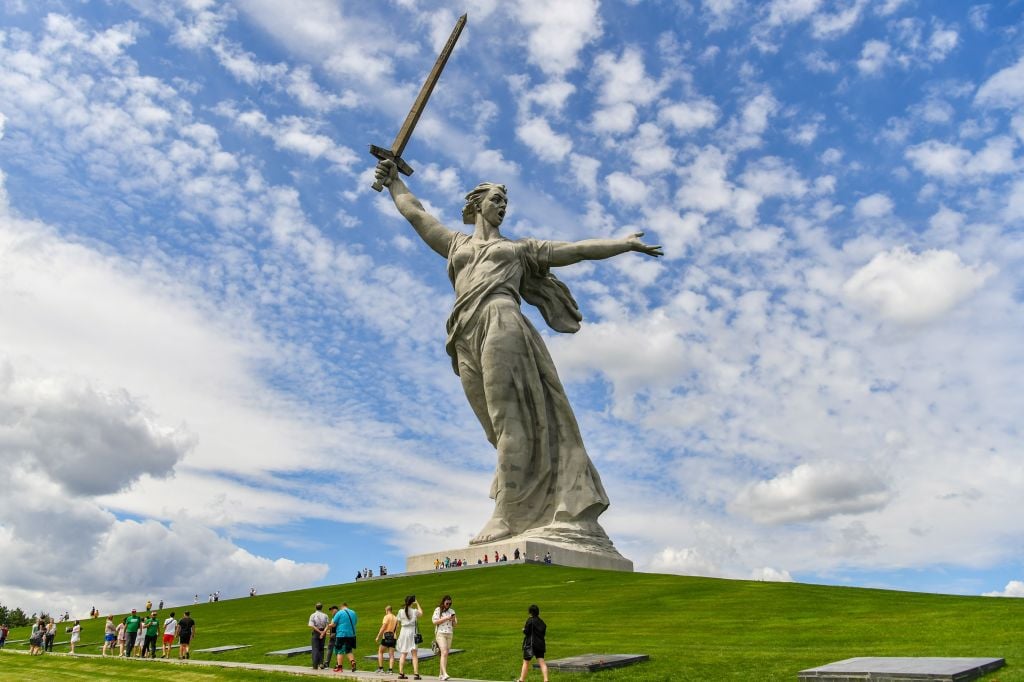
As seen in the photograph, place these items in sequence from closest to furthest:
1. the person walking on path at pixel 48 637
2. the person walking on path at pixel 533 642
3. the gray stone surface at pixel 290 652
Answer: the person walking on path at pixel 533 642 < the gray stone surface at pixel 290 652 < the person walking on path at pixel 48 637

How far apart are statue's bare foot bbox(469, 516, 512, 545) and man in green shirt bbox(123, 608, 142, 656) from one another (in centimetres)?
1230

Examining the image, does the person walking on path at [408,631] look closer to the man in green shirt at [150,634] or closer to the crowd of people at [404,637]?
the crowd of people at [404,637]

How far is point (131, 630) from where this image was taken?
19922 mm

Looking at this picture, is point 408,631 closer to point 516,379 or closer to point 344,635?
point 344,635

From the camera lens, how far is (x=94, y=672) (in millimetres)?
15477

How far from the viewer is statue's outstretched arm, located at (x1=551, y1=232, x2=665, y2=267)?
Answer: 28052mm

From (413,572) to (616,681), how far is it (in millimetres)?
20815

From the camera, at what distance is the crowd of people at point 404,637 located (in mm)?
11750

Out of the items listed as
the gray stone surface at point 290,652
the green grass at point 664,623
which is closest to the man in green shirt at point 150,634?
the green grass at point 664,623

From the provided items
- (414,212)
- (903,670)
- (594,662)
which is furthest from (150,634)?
(414,212)

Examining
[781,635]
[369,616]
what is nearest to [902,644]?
[781,635]

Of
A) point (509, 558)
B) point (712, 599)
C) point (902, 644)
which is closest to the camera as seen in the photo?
point (902, 644)

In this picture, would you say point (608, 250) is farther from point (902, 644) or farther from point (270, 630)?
point (902, 644)

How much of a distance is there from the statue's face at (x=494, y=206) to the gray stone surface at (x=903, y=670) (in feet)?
77.9
